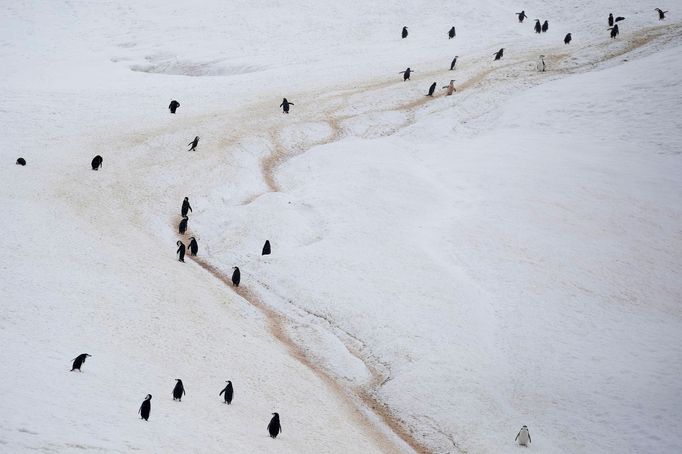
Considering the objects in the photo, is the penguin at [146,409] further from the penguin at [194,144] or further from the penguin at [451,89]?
the penguin at [451,89]

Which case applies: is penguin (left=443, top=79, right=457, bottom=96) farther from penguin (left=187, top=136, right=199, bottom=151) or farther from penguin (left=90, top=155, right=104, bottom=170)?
penguin (left=90, top=155, right=104, bottom=170)

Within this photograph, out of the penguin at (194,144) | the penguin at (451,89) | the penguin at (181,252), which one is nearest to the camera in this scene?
the penguin at (181,252)

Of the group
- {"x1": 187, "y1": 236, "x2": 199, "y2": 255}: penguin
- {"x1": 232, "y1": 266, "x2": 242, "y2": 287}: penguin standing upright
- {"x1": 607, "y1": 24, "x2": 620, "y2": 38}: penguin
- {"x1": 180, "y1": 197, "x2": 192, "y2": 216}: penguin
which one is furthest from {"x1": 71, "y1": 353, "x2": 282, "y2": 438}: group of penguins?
{"x1": 607, "y1": 24, "x2": 620, "y2": 38}: penguin

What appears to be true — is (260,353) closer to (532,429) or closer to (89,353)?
(89,353)

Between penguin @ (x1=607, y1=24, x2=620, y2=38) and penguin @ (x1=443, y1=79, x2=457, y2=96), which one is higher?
penguin @ (x1=607, y1=24, x2=620, y2=38)

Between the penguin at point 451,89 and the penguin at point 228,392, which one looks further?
the penguin at point 451,89

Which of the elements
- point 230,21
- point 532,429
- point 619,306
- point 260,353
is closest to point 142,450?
point 260,353

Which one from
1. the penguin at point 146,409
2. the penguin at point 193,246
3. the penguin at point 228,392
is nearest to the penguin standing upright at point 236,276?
the penguin at point 193,246

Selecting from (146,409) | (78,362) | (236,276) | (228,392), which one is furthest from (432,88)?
(146,409)
